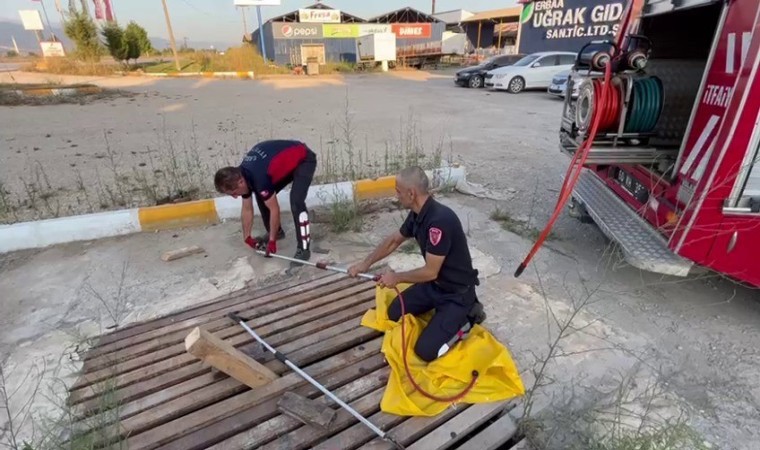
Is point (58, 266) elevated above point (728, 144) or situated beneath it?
situated beneath

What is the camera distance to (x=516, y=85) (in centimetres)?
1487

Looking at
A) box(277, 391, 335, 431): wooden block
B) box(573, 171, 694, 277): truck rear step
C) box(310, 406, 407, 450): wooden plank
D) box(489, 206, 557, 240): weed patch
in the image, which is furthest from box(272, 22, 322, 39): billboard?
box(310, 406, 407, 450): wooden plank

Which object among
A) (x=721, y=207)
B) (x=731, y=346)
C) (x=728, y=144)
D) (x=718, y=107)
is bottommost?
(x=731, y=346)

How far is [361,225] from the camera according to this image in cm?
449

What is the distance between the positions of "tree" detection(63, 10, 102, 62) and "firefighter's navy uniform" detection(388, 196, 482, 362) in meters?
27.8

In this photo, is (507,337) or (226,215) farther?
(226,215)

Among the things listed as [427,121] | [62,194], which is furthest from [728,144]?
[427,121]

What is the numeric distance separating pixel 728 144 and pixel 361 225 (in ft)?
10.2

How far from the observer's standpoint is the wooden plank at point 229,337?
7.66ft

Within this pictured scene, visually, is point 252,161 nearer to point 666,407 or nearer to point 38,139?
point 666,407

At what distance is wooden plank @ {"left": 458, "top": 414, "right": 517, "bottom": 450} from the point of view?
1.97 m

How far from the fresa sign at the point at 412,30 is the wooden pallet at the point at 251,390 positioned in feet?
102

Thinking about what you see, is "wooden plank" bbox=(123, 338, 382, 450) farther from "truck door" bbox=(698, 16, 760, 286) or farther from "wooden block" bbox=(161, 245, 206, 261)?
"truck door" bbox=(698, 16, 760, 286)

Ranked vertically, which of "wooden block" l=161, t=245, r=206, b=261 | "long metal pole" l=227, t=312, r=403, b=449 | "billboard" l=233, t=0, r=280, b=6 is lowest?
"wooden block" l=161, t=245, r=206, b=261
